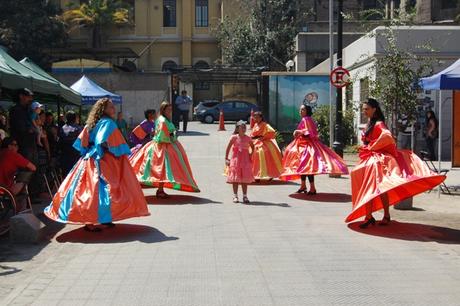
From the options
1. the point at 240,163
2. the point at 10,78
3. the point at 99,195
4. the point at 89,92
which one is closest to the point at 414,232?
the point at 240,163

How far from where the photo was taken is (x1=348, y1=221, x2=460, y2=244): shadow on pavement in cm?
905

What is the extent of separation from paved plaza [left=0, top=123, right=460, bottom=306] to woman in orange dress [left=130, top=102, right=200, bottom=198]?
1.88 feet

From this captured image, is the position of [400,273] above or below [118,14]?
below

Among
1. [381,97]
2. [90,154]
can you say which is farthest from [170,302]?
[381,97]

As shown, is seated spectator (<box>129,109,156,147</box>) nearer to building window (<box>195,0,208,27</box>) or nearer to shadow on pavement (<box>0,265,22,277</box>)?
shadow on pavement (<box>0,265,22,277</box>)

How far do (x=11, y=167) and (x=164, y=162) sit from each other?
3189mm

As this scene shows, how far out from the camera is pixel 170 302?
19.8 feet

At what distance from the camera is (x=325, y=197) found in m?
13.2

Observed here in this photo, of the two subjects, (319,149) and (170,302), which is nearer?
(170,302)

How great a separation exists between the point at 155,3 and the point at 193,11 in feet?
10.6

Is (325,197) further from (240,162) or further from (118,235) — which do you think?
(118,235)

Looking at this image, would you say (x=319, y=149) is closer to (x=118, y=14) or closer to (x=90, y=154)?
(x=90, y=154)

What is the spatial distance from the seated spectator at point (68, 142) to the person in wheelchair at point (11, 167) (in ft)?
12.8

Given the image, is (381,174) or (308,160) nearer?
(381,174)
